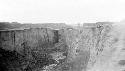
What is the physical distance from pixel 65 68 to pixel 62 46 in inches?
167

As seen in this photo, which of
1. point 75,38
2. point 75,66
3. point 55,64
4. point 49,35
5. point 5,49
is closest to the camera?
point 75,66

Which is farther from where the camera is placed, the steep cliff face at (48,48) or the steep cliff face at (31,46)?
the steep cliff face at (31,46)

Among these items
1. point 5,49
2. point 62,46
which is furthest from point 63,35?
point 5,49

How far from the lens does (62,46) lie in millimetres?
19828

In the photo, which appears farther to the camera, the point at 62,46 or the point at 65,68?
the point at 62,46

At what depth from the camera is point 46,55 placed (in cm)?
1908

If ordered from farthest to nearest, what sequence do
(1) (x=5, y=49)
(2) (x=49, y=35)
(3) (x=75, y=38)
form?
1. (2) (x=49, y=35)
2. (1) (x=5, y=49)
3. (3) (x=75, y=38)

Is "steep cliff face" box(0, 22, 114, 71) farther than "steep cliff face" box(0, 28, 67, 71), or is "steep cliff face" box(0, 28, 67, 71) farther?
"steep cliff face" box(0, 28, 67, 71)

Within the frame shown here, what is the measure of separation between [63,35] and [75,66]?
227 inches

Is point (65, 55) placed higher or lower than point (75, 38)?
lower

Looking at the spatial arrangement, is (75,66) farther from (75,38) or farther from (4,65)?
(4,65)

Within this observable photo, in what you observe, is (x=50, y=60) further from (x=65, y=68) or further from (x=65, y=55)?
(x=65, y=68)

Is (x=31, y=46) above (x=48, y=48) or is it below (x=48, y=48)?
above

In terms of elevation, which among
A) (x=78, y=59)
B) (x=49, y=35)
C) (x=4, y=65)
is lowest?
(x=4, y=65)
